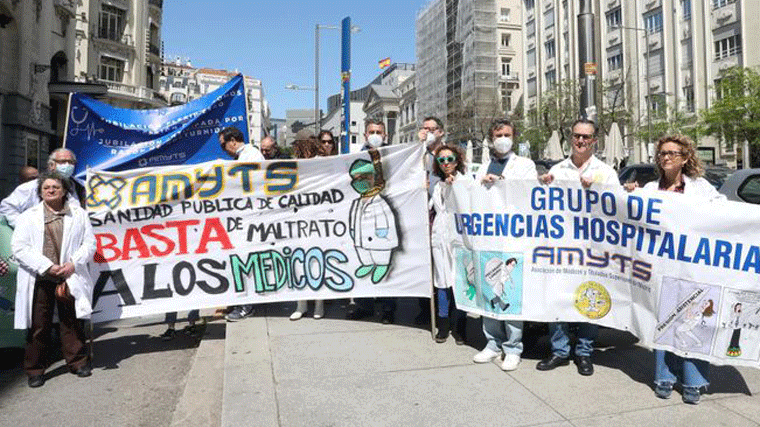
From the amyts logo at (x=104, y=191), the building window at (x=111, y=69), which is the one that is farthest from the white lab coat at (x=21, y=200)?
the building window at (x=111, y=69)

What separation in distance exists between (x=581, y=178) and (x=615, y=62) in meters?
47.5

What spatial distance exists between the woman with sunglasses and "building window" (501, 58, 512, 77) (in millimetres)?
62584

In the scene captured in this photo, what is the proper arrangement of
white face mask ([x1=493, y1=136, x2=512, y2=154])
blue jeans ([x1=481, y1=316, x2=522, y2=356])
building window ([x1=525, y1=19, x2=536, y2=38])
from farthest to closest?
1. building window ([x1=525, y1=19, x2=536, y2=38])
2. white face mask ([x1=493, y1=136, x2=512, y2=154])
3. blue jeans ([x1=481, y1=316, x2=522, y2=356])

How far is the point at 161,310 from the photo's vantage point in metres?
5.04

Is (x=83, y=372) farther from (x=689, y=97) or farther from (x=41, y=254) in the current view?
(x=689, y=97)

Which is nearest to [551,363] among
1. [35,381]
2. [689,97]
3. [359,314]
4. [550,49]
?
[359,314]

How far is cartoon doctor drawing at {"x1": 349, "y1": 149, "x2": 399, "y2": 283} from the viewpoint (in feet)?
17.6

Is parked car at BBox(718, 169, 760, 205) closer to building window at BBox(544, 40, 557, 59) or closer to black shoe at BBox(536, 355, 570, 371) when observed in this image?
A: black shoe at BBox(536, 355, 570, 371)

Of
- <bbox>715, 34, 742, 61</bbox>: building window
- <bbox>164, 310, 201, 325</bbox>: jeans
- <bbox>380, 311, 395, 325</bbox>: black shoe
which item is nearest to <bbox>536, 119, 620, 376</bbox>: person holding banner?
<bbox>380, 311, 395, 325</bbox>: black shoe

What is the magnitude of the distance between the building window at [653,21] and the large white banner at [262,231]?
4376 cm

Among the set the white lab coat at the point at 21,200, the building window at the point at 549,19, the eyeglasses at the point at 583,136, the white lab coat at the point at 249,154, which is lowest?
the white lab coat at the point at 21,200

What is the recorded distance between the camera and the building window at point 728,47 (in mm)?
34969

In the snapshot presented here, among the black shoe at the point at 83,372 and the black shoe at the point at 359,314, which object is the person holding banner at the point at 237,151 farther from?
the black shoe at the point at 83,372

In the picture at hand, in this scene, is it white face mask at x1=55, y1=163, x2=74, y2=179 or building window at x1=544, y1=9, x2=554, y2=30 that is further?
building window at x1=544, y1=9, x2=554, y2=30
